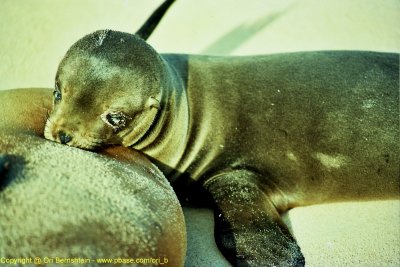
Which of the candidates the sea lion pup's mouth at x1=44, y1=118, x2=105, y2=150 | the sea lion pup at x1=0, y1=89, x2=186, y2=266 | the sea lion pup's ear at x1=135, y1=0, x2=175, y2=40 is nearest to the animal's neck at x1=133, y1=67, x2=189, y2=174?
the sea lion pup's mouth at x1=44, y1=118, x2=105, y2=150

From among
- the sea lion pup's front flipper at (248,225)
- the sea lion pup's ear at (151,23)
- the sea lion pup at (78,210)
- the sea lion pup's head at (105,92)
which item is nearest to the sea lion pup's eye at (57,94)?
the sea lion pup's head at (105,92)

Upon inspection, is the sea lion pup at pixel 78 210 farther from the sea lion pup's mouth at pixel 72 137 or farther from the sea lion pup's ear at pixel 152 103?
the sea lion pup's ear at pixel 152 103

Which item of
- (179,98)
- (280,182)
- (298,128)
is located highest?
(179,98)

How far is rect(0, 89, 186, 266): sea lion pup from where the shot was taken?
152 centimetres

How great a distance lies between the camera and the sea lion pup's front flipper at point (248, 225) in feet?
7.73

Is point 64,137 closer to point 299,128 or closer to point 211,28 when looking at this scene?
point 299,128

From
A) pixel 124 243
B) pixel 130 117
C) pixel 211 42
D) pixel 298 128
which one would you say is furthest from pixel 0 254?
pixel 211 42

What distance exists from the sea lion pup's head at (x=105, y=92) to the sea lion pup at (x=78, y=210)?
0.30 m

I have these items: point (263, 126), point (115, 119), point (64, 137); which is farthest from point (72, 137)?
point (263, 126)

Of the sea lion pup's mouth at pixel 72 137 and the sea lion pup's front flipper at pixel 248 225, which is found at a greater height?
the sea lion pup's mouth at pixel 72 137

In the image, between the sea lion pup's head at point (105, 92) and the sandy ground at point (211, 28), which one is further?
the sandy ground at point (211, 28)

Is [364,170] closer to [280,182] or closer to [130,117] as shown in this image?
[280,182]

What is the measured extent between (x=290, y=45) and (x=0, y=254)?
3.56 meters

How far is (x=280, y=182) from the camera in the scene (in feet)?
9.60
